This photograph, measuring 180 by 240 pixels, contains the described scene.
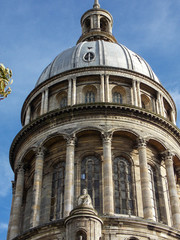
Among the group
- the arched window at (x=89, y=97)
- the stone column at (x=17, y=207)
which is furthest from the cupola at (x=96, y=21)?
the stone column at (x=17, y=207)

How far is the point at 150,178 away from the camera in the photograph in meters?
40.8

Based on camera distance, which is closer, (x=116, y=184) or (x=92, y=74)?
(x=116, y=184)

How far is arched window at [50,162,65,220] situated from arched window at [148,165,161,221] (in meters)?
7.02

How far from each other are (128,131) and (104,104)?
118 inches

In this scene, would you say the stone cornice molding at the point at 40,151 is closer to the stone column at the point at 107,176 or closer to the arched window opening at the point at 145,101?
the stone column at the point at 107,176

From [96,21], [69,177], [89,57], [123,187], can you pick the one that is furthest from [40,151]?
[96,21]

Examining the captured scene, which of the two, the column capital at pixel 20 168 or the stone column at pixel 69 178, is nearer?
the stone column at pixel 69 178

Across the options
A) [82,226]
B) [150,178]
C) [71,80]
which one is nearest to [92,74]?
[71,80]

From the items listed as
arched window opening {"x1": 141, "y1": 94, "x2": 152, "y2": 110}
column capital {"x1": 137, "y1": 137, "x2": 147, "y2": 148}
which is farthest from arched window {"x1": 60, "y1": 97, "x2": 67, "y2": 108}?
column capital {"x1": 137, "y1": 137, "x2": 147, "y2": 148}

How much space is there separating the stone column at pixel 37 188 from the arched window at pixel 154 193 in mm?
8704

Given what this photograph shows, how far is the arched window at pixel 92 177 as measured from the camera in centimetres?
3825

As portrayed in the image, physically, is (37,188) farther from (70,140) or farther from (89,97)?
(89,97)

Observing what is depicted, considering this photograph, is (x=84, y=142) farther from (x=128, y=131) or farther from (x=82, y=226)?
(x=82, y=226)

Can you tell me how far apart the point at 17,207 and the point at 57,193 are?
11.1 ft
